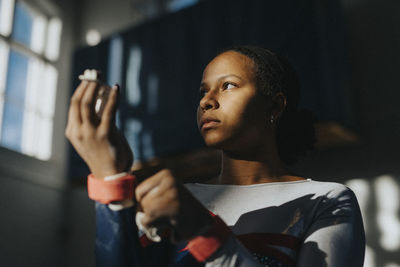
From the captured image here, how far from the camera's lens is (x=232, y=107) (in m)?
1.07

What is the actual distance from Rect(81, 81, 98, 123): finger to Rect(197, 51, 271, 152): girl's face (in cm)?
44

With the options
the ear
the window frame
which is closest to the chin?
the ear

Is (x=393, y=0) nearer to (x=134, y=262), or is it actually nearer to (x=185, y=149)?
(x=185, y=149)

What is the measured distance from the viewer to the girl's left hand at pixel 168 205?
63 centimetres

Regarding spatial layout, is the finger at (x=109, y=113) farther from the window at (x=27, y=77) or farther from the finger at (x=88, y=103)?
the window at (x=27, y=77)

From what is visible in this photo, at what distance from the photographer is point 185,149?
14.2 ft

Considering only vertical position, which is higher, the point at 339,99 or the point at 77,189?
the point at 339,99

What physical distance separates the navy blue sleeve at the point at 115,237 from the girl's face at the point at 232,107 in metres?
0.37

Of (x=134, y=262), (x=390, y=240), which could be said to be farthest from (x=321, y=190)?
(x=390, y=240)

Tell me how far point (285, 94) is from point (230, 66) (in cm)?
21

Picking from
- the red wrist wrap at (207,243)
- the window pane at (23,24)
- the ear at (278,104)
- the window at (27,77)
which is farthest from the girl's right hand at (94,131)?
the window pane at (23,24)

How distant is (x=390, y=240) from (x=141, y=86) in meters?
2.97

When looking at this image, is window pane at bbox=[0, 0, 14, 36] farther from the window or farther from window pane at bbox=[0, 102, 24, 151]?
window pane at bbox=[0, 102, 24, 151]

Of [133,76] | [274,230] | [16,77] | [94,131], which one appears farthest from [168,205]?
[16,77]
